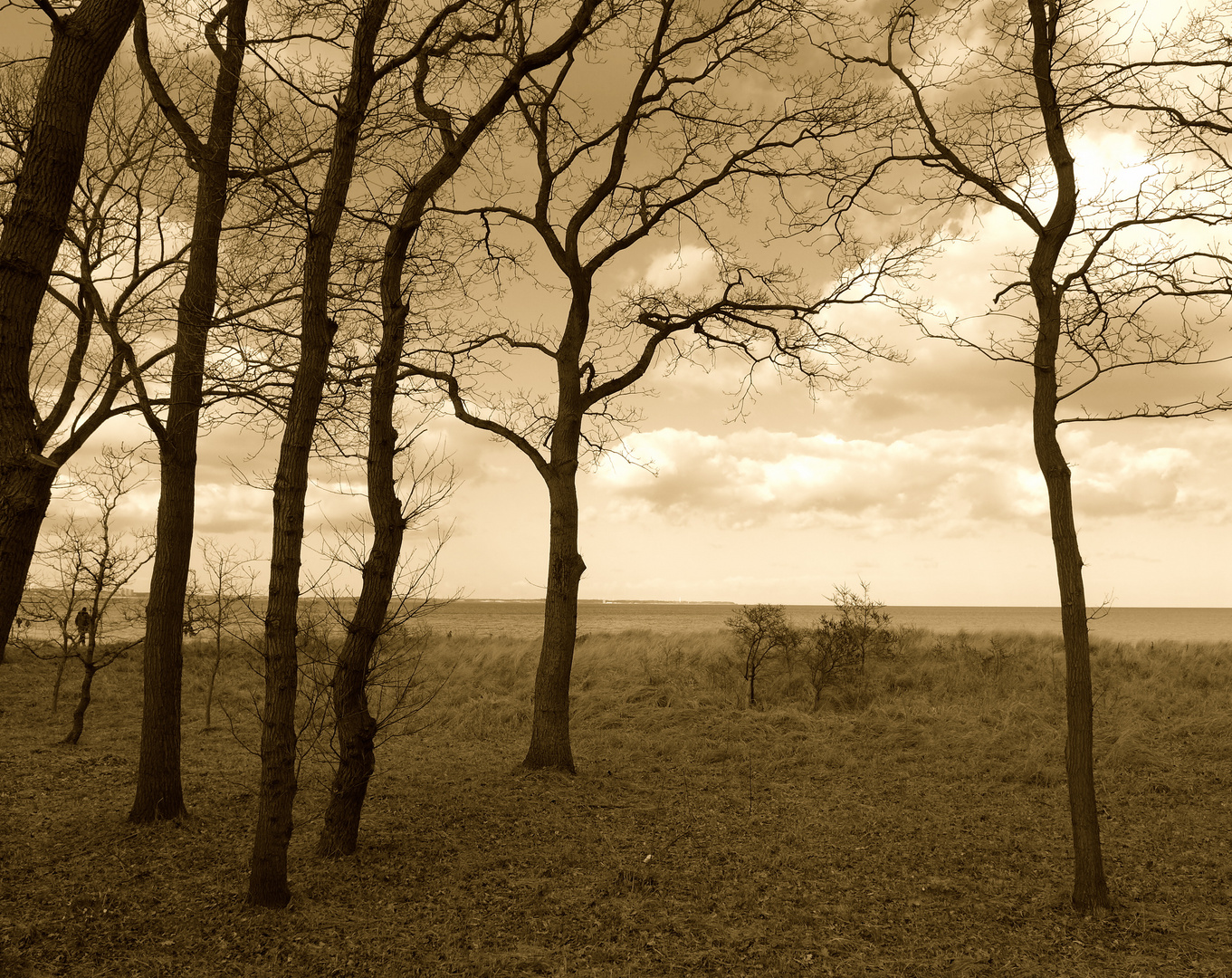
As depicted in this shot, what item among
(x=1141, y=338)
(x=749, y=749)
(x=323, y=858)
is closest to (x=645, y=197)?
(x=1141, y=338)

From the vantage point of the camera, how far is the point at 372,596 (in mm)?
7285

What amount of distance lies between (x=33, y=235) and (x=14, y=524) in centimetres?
146

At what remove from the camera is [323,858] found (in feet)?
24.1

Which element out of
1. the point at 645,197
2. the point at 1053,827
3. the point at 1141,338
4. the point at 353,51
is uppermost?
the point at 645,197

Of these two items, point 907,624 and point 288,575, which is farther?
point 907,624

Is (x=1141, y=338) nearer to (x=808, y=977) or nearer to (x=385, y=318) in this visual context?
(x=808, y=977)

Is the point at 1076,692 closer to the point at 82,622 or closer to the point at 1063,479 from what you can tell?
the point at 1063,479

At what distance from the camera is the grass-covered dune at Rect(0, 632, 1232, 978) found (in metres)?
5.74

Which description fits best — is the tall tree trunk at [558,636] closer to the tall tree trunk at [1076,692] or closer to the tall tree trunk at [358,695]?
the tall tree trunk at [358,695]

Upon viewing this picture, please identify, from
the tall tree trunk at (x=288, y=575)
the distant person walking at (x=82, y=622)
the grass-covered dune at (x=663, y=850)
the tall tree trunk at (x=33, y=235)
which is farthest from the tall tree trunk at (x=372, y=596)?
the distant person walking at (x=82, y=622)

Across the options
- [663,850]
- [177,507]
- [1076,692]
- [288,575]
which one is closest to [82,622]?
[177,507]

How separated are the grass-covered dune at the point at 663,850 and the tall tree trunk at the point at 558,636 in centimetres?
52

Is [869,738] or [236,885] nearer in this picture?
[236,885]

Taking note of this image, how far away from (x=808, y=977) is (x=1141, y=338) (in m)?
6.03
